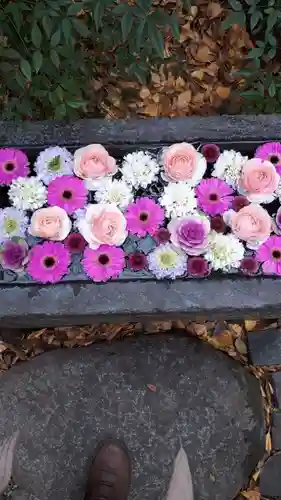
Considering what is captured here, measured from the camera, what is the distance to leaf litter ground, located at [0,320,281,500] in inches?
84.6

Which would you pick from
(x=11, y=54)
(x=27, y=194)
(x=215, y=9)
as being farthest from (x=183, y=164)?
(x=215, y=9)

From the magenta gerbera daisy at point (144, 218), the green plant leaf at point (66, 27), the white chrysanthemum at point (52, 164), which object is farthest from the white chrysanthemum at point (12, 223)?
the green plant leaf at point (66, 27)

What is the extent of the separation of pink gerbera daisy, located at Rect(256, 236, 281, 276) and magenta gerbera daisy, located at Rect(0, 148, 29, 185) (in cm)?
73

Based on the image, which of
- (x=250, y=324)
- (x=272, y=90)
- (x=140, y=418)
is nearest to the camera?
(x=272, y=90)

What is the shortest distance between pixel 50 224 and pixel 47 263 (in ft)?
0.37

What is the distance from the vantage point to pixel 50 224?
5.47 feet

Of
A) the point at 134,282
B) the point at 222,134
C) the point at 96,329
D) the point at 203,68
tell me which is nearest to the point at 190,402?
the point at 96,329

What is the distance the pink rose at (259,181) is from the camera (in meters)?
1.69

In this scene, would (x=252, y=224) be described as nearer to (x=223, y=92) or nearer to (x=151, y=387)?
(x=151, y=387)

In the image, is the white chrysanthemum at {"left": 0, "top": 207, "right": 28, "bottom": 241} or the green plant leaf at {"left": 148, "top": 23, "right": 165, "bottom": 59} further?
the white chrysanthemum at {"left": 0, "top": 207, "right": 28, "bottom": 241}

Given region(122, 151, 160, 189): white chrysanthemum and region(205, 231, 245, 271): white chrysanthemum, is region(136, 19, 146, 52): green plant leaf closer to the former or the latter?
region(122, 151, 160, 189): white chrysanthemum

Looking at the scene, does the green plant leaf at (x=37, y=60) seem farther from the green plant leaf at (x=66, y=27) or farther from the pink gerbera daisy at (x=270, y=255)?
the pink gerbera daisy at (x=270, y=255)

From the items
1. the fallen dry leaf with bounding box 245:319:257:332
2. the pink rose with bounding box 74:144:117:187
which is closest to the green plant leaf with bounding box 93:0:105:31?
the pink rose with bounding box 74:144:117:187

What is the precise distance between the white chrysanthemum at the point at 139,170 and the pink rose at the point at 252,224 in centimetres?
27
